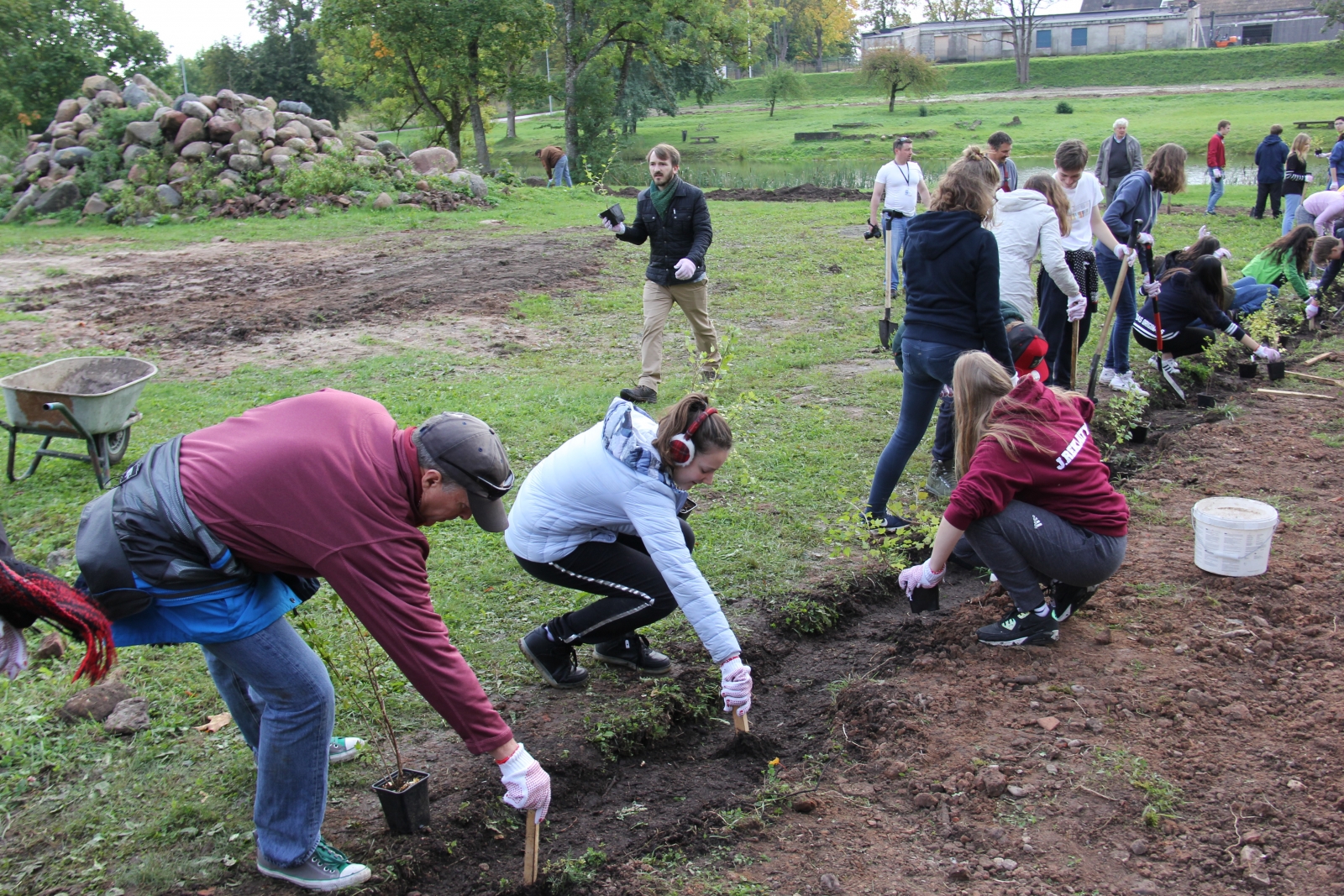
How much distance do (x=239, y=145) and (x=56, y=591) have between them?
19.5 m

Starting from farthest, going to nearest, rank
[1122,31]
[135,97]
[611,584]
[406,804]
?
[1122,31], [135,97], [611,584], [406,804]

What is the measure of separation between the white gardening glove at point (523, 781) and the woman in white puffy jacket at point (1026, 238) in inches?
189

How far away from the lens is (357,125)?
52.9 meters

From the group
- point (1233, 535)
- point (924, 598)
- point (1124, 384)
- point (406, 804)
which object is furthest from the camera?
point (1124, 384)

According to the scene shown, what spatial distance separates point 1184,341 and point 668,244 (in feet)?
14.7

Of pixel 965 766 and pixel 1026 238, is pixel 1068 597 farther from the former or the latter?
pixel 1026 238

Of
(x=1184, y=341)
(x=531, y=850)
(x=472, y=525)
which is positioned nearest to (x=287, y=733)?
(x=531, y=850)

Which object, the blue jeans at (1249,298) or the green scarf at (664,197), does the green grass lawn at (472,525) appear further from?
the blue jeans at (1249,298)

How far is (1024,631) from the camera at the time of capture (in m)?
4.31

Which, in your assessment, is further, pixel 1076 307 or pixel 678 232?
pixel 678 232

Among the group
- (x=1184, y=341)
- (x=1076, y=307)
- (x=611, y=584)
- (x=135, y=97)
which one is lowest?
(x=611, y=584)

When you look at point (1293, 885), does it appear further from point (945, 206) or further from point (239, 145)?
point (239, 145)

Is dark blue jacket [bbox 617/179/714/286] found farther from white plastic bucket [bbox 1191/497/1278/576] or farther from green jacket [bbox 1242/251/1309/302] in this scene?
green jacket [bbox 1242/251/1309/302]

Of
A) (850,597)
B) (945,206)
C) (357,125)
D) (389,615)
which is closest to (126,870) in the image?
(389,615)
